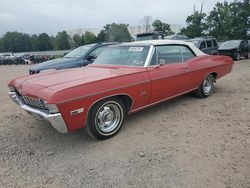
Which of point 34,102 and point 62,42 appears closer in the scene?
point 34,102

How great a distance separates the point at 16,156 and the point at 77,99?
1.27 metres

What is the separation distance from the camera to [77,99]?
3494 mm

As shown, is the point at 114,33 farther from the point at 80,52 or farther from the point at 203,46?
the point at 80,52

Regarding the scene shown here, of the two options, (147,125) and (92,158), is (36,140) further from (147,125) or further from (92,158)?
(147,125)

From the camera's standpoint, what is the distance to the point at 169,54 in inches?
207

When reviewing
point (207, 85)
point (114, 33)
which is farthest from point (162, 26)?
point (207, 85)

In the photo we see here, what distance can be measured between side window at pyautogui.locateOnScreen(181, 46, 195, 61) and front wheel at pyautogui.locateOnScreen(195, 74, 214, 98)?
28.3 inches

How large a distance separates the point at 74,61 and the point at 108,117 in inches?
173

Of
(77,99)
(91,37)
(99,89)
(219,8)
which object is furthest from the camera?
(91,37)

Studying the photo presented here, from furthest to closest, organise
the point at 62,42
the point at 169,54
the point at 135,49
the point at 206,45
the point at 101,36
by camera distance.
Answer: the point at 62,42
the point at 101,36
the point at 206,45
the point at 169,54
the point at 135,49

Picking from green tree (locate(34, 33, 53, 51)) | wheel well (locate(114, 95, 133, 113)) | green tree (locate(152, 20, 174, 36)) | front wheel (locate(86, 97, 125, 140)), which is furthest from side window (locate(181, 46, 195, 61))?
green tree (locate(34, 33, 53, 51))

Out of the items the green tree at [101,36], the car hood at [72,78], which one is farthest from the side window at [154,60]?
the green tree at [101,36]

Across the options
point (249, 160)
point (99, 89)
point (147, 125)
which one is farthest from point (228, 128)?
point (99, 89)

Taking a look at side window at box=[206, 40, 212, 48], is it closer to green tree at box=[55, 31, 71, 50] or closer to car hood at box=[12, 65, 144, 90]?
car hood at box=[12, 65, 144, 90]
